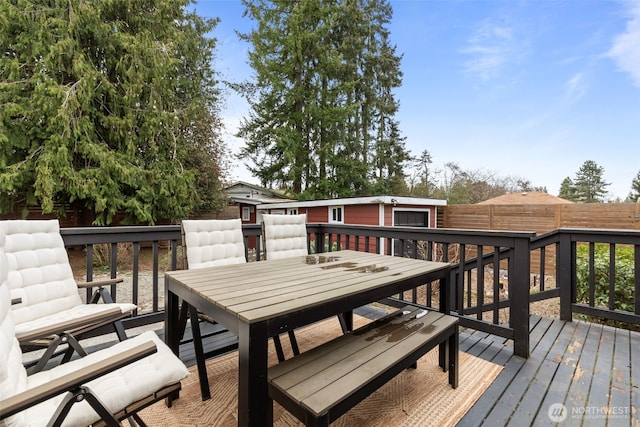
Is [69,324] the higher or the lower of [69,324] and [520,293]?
the higher

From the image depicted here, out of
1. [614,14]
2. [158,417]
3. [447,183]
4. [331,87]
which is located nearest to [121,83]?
[331,87]

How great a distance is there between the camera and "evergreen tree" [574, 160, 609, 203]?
1013 inches

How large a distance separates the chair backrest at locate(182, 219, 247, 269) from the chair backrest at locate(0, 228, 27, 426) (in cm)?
109

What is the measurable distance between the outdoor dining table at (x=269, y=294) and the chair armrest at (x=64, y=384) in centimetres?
37

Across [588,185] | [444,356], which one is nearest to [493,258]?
[444,356]

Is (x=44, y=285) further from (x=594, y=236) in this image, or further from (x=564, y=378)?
(x=594, y=236)

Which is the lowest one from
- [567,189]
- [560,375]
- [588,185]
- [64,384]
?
[560,375]

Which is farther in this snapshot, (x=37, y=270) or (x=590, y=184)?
(x=590, y=184)

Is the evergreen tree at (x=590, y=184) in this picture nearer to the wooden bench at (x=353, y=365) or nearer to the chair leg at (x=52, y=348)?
the wooden bench at (x=353, y=365)

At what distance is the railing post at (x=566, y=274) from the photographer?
10.6ft

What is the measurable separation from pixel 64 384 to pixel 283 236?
2.26 metres

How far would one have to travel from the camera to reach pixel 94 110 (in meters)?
8.23

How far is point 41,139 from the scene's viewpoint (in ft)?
26.0

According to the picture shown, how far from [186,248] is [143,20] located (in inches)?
397
